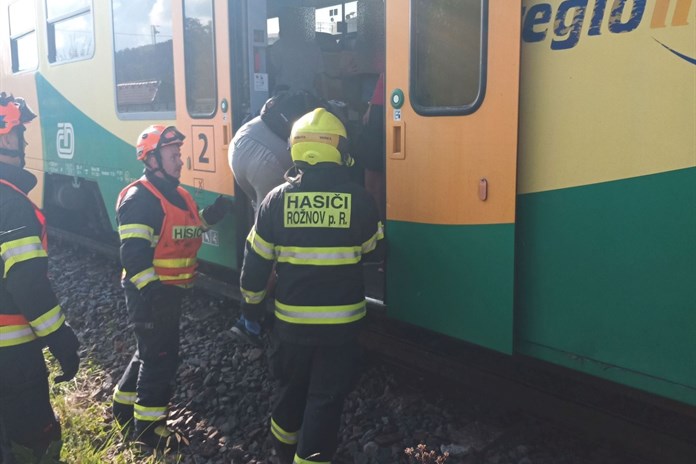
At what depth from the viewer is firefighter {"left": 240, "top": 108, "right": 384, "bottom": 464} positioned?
10.6 ft

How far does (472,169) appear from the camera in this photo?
3.46 metres

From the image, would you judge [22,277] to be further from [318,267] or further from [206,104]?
[206,104]

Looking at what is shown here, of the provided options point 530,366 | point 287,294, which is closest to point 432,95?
point 287,294

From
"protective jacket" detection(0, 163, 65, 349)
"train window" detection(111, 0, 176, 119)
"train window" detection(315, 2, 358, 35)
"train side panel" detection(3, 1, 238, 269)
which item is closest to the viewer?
"protective jacket" detection(0, 163, 65, 349)

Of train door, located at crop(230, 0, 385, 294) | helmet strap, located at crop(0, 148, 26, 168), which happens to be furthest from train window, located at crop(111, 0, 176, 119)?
helmet strap, located at crop(0, 148, 26, 168)

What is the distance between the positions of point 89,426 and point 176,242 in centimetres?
118

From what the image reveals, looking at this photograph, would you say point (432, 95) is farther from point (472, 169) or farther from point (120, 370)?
point (120, 370)

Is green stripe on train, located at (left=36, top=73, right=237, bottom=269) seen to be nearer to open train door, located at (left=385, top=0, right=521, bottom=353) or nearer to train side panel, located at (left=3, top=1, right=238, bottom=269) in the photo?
train side panel, located at (left=3, top=1, right=238, bottom=269)

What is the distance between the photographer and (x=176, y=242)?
3.94m

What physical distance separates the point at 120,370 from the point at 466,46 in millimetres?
3240

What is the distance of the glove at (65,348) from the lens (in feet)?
10.2

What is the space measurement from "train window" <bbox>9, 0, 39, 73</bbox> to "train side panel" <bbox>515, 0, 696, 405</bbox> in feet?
22.5

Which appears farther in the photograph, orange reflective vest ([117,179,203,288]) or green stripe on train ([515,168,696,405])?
orange reflective vest ([117,179,203,288])

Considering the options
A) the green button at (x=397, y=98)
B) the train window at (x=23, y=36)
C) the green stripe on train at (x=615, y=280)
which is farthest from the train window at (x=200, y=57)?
the train window at (x=23, y=36)
